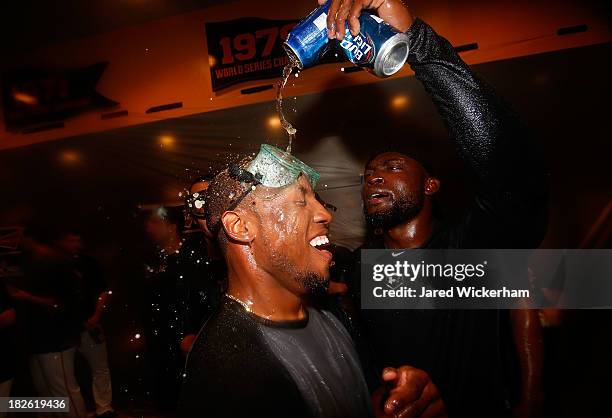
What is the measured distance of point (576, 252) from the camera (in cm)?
469

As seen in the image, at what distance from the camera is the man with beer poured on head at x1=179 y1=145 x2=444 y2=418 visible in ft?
4.52

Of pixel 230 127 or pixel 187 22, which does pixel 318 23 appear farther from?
pixel 187 22

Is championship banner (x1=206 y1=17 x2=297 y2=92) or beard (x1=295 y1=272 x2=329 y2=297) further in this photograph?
championship banner (x1=206 y1=17 x2=297 y2=92)

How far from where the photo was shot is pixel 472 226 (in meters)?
2.33

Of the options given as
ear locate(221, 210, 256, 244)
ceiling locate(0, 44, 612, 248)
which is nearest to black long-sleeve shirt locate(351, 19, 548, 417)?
ear locate(221, 210, 256, 244)

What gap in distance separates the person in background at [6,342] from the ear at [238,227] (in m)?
3.95

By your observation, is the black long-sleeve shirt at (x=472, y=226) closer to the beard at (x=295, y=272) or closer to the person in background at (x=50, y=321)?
the beard at (x=295, y=272)

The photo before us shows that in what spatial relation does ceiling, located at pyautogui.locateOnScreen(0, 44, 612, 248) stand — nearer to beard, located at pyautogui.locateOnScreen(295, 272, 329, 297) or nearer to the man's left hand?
beard, located at pyautogui.locateOnScreen(295, 272, 329, 297)

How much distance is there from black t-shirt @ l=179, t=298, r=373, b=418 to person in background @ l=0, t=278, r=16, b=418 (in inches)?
152

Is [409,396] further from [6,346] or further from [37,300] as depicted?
[37,300]

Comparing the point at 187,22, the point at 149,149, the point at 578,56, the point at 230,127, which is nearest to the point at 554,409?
the point at 578,56

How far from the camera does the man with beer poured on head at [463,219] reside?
153 centimetres

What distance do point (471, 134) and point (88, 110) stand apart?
6224 mm

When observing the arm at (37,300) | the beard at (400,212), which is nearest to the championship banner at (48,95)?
the arm at (37,300)
